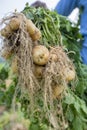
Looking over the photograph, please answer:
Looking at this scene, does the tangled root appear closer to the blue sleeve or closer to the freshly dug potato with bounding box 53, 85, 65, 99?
the freshly dug potato with bounding box 53, 85, 65, 99

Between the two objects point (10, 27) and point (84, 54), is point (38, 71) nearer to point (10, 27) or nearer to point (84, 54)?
point (10, 27)

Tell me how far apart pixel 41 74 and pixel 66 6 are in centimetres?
64

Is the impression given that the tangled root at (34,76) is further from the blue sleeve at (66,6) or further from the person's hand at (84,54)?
the blue sleeve at (66,6)

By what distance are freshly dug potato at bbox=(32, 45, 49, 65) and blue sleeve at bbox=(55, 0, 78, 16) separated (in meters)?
0.58

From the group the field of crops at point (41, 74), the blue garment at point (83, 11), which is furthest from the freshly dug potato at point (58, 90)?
the blue garment at point (83, 11)

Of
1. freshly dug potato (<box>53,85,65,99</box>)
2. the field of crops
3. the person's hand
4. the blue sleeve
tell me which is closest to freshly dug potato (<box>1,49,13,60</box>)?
the field of crops

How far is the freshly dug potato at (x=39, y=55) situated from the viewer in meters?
1.77

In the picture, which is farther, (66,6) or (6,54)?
(66,6)

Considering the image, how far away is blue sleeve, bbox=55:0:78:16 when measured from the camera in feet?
7.63

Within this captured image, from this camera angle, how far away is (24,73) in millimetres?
1796

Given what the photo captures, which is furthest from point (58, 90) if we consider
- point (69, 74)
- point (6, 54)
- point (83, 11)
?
point (83, 11)

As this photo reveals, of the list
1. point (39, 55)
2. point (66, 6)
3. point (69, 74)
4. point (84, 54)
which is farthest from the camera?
point (66, 6)

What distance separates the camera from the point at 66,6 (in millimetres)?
2332

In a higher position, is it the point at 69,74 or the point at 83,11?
the point at 83,11
